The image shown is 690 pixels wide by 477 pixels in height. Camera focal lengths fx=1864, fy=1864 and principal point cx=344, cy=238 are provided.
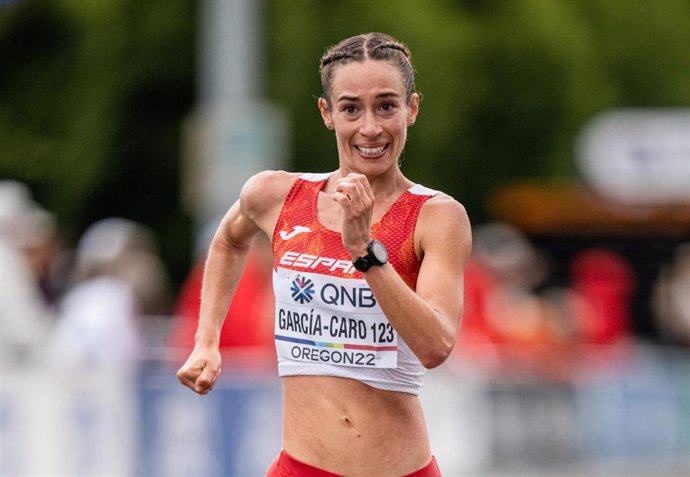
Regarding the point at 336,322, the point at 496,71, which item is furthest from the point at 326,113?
the point at 496,71

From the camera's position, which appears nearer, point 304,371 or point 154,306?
point 304,371

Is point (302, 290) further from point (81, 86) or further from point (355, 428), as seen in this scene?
point (81, 86)

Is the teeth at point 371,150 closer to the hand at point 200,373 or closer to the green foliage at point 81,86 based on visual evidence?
the hand at point 200,373

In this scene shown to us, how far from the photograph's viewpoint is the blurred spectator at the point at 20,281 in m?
11.8

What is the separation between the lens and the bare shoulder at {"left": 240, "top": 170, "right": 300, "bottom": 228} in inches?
235

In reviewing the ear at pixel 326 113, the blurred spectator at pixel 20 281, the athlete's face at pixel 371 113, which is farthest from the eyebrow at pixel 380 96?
the blurred spectator at pixel 20 281

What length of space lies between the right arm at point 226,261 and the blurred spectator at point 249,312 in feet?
19.8

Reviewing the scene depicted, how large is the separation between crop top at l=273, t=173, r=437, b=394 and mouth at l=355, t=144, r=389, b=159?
178mm

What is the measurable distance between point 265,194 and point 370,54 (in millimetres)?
631

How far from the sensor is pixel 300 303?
5.74 m

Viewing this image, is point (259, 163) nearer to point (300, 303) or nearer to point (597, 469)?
point (597, 469)

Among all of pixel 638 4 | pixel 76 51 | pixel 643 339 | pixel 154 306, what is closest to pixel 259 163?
pixel 154 306

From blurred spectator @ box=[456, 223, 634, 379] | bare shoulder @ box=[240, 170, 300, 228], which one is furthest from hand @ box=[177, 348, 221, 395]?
blurred spectator @ box=[456, 223, 634, 379]

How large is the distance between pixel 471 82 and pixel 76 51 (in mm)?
5336
